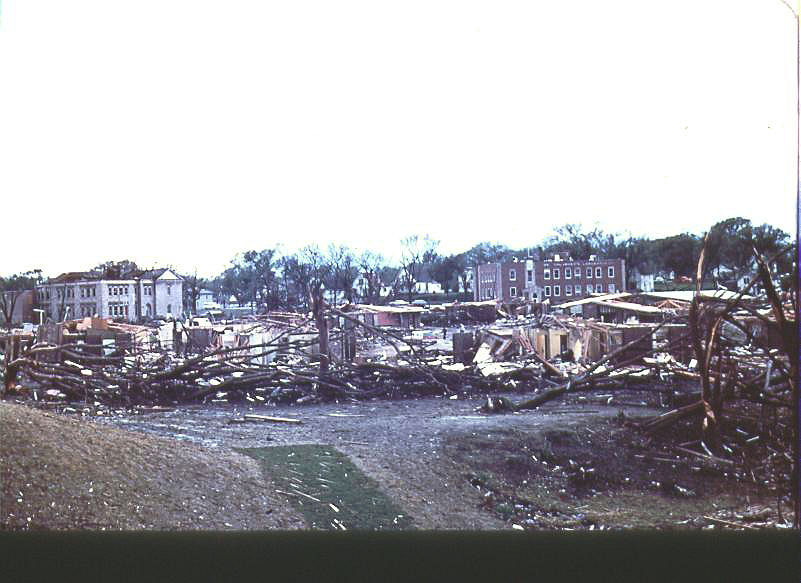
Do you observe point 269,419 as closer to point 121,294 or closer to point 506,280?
point 121,294

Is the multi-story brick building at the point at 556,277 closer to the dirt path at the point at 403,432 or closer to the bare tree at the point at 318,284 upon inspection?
the dirt path at the point at 403,432

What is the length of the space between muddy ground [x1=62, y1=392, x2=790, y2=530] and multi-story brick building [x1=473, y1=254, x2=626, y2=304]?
53 cm

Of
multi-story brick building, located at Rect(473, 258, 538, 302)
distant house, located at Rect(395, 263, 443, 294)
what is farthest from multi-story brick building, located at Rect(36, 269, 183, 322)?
multi-story brick building, located at Rect(473, 258, 538, 302)

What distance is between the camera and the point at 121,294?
3746mm

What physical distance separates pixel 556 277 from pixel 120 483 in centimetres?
238

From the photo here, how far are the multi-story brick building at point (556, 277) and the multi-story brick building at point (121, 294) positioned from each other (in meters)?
1.64

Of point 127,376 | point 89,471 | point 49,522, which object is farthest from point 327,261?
point 49,522

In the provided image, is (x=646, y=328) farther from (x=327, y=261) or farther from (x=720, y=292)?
(x=327, y=261)

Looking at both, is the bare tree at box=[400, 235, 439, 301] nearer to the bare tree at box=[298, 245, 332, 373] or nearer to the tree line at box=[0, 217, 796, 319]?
the tree line at box=[0, 217, 796, 319]

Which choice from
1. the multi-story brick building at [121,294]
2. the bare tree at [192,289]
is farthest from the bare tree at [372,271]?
the multi-story brick building at [121,294]

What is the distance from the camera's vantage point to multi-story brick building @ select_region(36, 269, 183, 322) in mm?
3766

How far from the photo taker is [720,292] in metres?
3.38

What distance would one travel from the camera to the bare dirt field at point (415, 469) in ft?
10.6

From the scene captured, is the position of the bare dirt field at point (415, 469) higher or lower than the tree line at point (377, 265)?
lower
